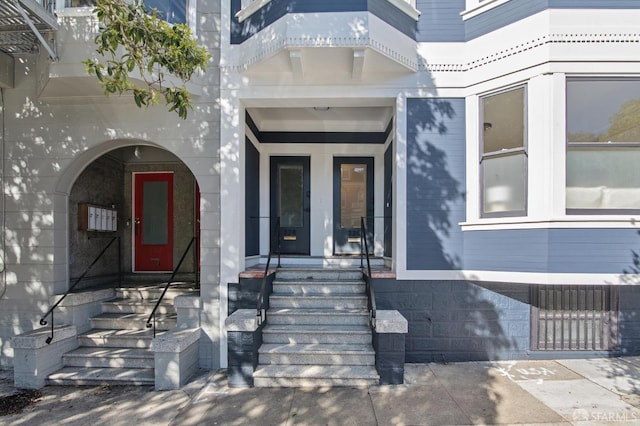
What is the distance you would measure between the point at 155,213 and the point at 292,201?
9.04 ft

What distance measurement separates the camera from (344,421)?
340 cm

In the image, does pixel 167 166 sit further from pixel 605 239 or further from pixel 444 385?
pixel 605 239

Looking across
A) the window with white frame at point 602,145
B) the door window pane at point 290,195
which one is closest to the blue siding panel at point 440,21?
the window with white frame at point 602,145

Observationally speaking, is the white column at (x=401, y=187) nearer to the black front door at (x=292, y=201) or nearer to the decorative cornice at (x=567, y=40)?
the decorative cornice at (x=567, y=40)

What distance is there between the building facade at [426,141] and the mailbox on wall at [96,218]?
12 centimetres

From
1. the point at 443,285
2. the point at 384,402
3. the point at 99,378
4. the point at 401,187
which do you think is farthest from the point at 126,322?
the point at 443,285

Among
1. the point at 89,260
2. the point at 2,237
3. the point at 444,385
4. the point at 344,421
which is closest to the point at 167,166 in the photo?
the point at 89,260

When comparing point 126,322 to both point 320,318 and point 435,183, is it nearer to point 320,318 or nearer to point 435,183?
point 320,318

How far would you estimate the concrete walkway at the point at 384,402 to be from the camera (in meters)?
3.46

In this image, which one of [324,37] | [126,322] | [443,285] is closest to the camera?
[324,37]

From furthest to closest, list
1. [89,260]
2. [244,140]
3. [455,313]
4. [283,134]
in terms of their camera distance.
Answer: [283,134]
[89,260]
[244,140]
[455,313]

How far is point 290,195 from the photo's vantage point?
22.1 feet

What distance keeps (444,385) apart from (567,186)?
290 cm

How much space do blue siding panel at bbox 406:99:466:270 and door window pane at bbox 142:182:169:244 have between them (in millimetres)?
4750
